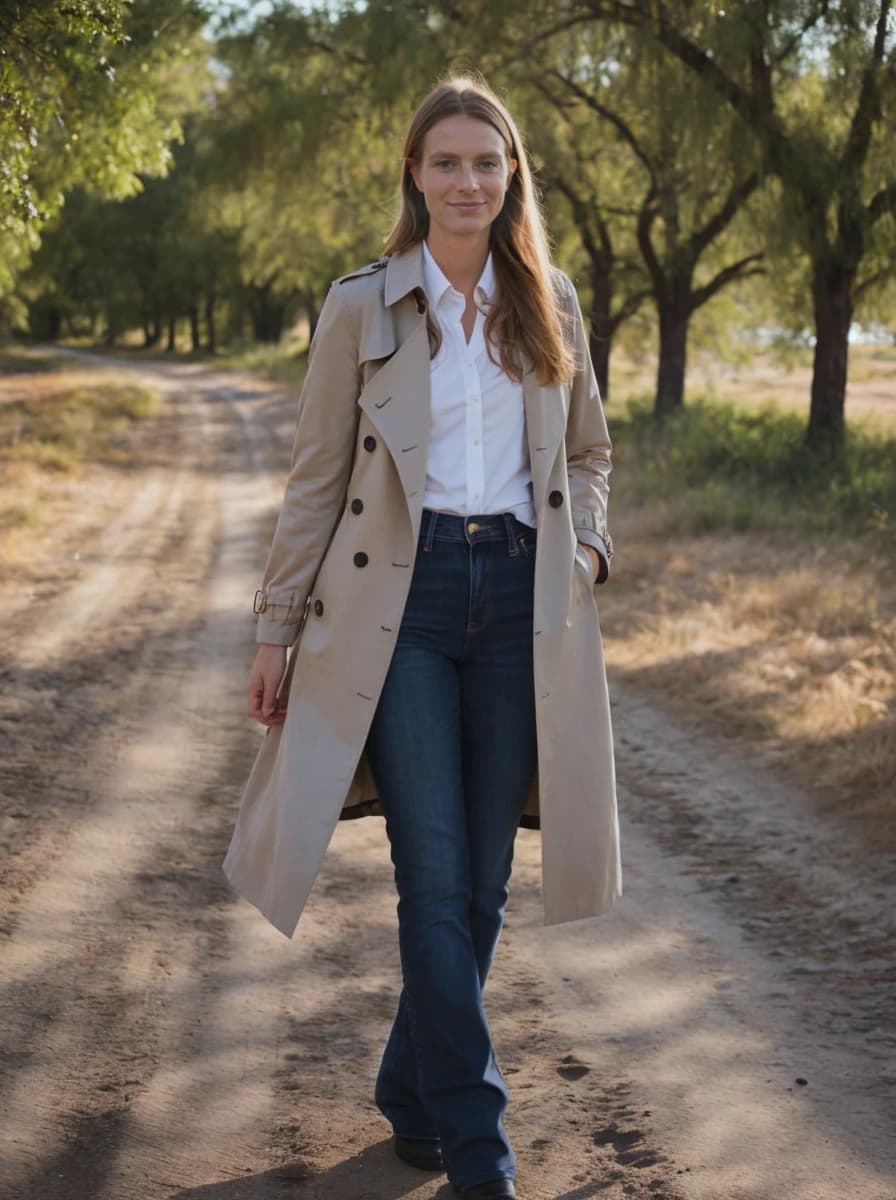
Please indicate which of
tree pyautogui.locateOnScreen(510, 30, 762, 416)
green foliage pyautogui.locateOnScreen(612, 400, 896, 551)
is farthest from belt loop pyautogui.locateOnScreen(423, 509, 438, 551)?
tree pyautogui.locateOnScreen(510, 30, 762, 416)

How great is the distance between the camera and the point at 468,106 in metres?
2.90

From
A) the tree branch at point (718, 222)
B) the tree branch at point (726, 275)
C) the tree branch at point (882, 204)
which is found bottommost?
the tree branch at point (726, 275)

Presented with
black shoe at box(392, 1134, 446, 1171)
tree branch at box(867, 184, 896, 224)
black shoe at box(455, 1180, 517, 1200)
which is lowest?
black shoe at box(392, 1134, 446, 1171)

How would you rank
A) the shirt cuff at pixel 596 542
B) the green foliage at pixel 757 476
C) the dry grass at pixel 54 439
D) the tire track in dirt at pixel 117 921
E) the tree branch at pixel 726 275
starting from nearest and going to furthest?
1. the shirt cuff at pixel 596 542
2. the tire track in dirt at pixel 117 921
3. the green foliage at pixel 757 476
4. the dry grass at pixel 54 439
5. the tree branch at pixel 726 275

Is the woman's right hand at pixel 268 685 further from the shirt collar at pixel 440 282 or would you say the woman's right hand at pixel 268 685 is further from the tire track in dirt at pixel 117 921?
the tire track in dirt at pixel 117 921

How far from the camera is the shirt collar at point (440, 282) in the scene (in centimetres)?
295

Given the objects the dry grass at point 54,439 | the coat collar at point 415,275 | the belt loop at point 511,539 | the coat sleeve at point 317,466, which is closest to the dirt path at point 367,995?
the coat sleeve at point 317,466

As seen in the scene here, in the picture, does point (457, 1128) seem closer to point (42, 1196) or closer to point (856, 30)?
point (42, 1196)

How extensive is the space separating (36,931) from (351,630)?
7.05ft

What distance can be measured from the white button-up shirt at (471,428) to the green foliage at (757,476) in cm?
880

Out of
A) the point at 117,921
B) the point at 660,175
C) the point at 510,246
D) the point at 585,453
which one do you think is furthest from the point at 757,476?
the point at 510,246

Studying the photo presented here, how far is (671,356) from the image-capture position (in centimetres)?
2161

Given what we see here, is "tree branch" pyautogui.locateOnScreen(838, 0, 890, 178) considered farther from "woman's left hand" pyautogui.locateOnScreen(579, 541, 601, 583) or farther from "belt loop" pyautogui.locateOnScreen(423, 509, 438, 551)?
"belt loop" pyautogui.locateOnScreen(423, 509, 438, 551)

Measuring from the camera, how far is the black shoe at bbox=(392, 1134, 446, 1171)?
3121 millimetres
